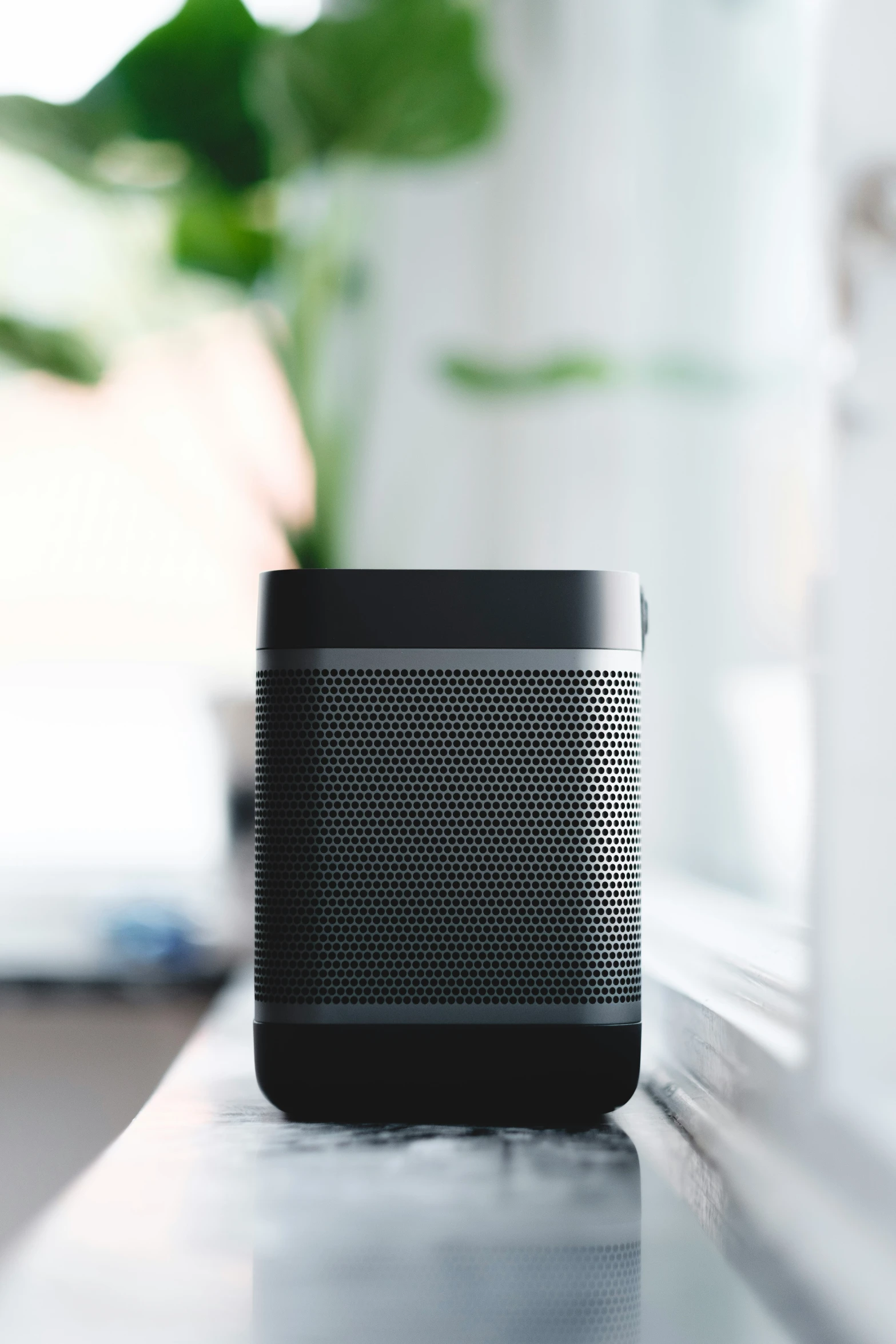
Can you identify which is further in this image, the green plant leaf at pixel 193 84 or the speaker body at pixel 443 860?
the green plant leaf at pixel 193 84

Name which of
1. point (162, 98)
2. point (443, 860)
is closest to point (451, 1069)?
point (443, 860)

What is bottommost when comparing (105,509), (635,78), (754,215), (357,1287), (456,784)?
(357,1287)

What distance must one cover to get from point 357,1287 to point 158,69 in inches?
54.2

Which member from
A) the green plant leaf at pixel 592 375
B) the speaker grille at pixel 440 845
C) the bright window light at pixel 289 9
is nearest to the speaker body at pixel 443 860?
the speaker grille at pixel 440 845

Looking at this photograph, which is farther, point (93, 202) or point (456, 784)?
point (93, 202)

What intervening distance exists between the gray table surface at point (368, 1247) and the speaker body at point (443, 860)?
24mm

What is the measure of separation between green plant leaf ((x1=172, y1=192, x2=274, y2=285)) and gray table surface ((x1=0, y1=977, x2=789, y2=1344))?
121 cm

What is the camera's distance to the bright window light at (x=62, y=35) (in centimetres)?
184

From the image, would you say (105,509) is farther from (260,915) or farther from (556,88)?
(260,915)

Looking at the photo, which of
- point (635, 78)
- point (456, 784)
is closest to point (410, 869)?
point (456, 784)

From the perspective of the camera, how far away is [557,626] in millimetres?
417

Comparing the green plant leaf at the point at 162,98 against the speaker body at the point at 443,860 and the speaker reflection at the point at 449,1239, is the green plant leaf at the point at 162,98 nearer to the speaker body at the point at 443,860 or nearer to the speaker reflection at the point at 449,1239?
the speaker body at the point at 443,860

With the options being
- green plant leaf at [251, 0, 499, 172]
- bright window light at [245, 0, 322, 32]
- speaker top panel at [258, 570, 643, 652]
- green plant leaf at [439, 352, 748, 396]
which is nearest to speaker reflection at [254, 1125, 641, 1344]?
speaker top panel at [258, 570, 643, 652]

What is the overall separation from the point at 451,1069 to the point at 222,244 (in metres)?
1.24
